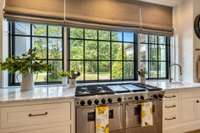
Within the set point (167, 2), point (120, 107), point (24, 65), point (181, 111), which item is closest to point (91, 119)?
point (120, 107)

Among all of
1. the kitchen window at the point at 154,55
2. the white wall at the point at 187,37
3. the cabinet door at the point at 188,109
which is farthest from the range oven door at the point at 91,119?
the white wall at the point at 187,37

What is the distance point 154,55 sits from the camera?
404 centimetres

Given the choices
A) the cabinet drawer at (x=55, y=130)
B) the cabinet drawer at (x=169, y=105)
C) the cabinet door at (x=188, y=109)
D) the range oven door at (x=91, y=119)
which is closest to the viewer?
the cabinet drawer at (x=55, y=130)

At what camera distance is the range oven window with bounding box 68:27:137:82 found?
3.35 meters

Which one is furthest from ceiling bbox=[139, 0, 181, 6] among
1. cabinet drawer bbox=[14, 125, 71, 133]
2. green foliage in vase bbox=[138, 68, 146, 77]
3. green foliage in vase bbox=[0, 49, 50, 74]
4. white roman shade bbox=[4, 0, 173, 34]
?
cabinet drawer bbox=[14, 125, 71, 133]

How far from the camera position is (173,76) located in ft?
13.4

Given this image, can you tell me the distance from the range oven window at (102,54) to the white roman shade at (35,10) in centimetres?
40

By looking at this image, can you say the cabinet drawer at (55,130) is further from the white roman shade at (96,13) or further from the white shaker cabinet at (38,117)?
the white roman shade at (96,13)

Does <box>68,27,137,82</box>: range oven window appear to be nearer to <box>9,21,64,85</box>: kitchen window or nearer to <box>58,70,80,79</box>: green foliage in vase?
<box>9,21,64,85</box>: kitchen window

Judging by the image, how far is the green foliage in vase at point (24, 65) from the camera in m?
2.47

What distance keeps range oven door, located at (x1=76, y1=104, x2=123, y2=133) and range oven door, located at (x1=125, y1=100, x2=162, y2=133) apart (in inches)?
5.1

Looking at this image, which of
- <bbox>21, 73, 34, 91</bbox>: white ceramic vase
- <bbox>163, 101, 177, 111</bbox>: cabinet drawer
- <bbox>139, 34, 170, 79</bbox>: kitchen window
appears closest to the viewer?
<bbox>21, 73, 34, 91</bbox>: white ceramic vase

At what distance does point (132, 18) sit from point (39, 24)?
1.64 meters

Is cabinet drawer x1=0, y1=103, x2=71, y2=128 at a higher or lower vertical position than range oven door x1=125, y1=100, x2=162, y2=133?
higher
